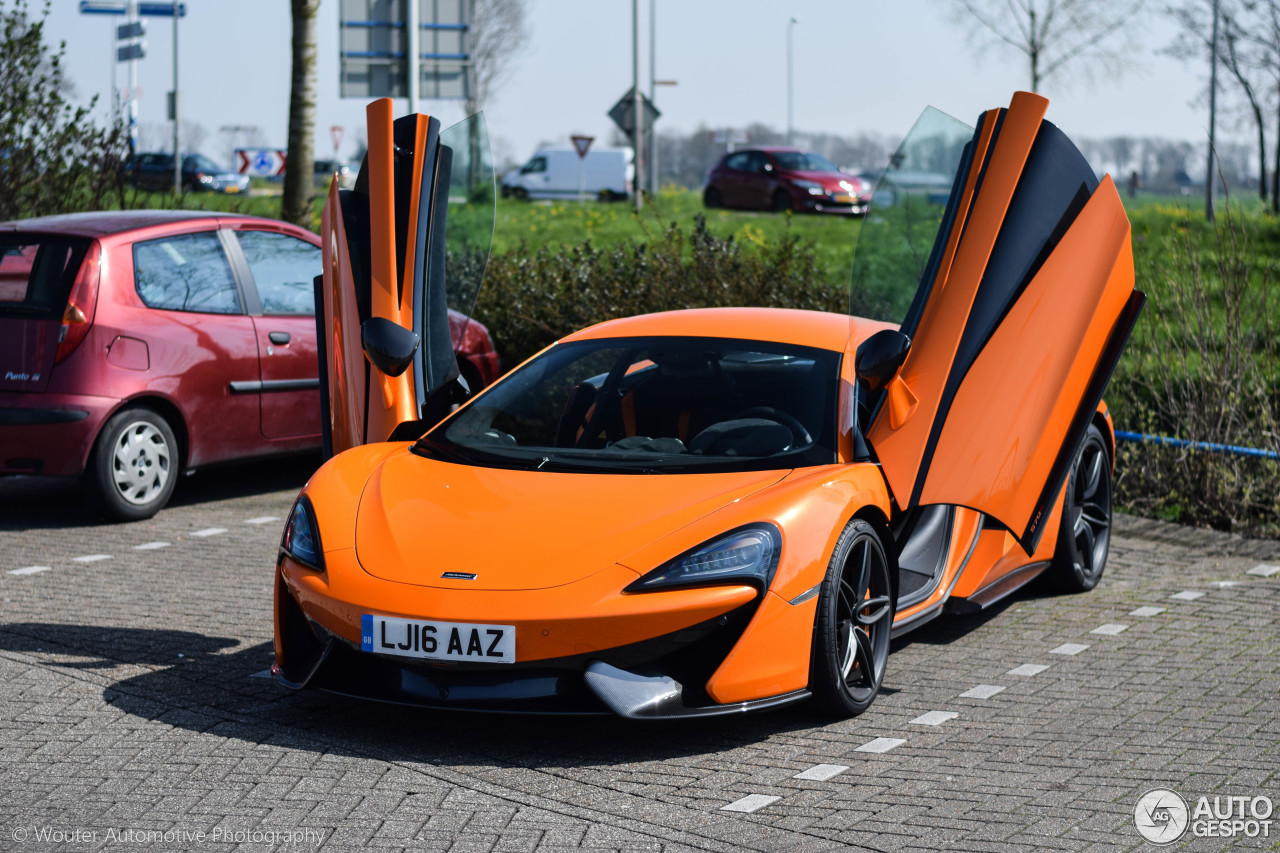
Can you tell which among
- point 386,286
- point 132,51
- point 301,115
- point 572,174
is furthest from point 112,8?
point 386,286

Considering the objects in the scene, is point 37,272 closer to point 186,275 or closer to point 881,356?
point 186,275

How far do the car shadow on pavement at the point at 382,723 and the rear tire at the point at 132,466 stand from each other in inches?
99.4

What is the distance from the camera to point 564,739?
458 centimetres

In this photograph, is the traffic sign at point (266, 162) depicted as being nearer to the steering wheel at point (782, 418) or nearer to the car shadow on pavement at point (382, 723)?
the car shadow on pavement at point (382, 723)

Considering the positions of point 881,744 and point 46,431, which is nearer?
point 881,744

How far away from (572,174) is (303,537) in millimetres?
35441

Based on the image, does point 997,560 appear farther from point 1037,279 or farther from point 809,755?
point 809,755

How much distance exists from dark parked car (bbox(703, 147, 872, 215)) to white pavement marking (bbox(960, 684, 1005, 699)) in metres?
22.2

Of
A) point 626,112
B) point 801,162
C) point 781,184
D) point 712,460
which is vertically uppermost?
point 626,112

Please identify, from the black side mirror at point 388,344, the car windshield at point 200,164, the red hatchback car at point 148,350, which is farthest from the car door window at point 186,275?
the car windshield at point 200,164

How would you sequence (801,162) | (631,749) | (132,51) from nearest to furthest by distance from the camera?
(631,749) < (801,162) < (132,51)

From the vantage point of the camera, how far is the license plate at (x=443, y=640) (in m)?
4.24

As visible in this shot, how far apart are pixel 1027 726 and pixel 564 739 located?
1503mm

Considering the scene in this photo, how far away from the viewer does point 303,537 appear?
486 centimetres
